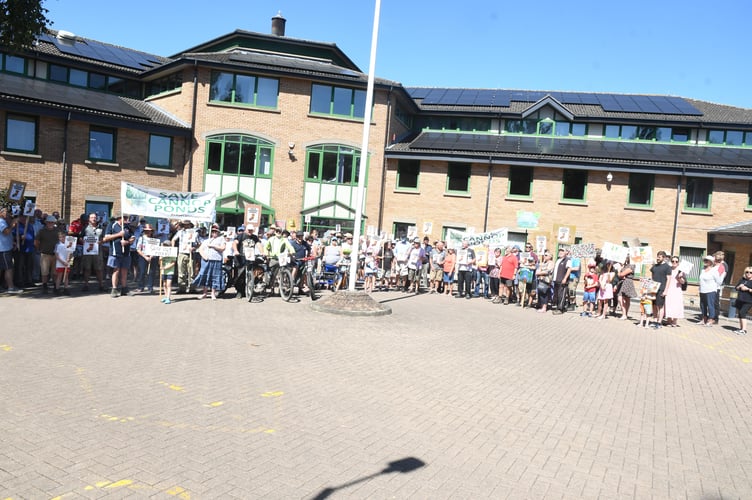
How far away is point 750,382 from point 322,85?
22.8m

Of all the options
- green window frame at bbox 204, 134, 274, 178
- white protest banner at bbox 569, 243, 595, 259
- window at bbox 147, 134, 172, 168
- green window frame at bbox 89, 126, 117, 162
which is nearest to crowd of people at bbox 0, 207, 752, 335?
white protest banner at bbox 569, 243, 595, 259

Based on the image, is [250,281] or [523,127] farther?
[523,127]

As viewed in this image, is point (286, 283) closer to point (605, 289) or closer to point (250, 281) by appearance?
point (250, 281)

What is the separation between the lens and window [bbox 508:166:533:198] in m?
27.8

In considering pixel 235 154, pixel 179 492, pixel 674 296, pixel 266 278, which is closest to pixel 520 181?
pixel 674 296

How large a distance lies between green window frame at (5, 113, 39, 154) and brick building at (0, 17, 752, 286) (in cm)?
83

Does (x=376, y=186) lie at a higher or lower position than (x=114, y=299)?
higher

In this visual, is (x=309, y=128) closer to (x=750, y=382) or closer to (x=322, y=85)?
(x=322, y=85)

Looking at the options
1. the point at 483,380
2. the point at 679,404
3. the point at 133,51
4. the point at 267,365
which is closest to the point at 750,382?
the point at 679,404

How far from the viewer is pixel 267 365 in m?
7.43

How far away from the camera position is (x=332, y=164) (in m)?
27.5

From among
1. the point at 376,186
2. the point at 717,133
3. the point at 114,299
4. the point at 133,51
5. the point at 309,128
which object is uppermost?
the point at 133,51

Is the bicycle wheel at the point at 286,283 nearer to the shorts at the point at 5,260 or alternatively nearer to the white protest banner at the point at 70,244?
the white protest banner at the point at 70,244

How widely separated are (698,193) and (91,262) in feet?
85.1
